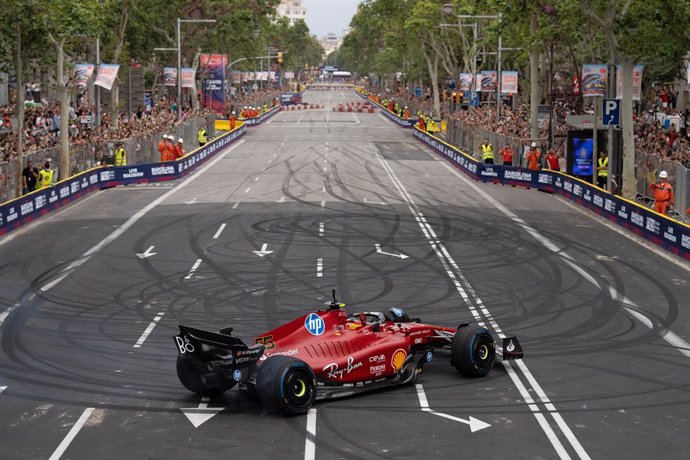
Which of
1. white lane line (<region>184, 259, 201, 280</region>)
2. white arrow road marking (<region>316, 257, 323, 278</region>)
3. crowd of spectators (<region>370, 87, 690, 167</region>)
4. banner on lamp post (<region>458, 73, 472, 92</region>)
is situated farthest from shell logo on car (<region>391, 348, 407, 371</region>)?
banner on lamp post (<region>458, 73, 472, 92</region>)

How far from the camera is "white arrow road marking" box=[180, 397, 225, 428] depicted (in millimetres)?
15094

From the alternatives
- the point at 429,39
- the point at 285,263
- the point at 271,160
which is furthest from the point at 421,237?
the point at 429,39

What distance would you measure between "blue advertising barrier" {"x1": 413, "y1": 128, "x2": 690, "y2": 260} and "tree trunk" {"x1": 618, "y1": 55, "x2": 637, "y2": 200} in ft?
5.33

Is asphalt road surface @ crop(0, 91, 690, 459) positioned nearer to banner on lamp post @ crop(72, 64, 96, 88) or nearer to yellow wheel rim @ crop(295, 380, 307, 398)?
yellow wheel rim @ crop(295, 380, 307, 398)

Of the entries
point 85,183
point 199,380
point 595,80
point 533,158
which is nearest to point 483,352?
point 199,380

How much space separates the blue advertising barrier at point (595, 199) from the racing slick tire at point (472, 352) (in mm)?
14304

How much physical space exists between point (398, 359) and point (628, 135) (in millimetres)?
27992

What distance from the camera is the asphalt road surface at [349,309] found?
47.6ft

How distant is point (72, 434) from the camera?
47.8 feet

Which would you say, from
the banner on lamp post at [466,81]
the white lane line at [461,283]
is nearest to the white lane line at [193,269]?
the white lane line at [461,283]

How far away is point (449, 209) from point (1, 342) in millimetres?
23053

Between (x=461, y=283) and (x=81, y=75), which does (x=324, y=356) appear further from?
(x=81, y=75)

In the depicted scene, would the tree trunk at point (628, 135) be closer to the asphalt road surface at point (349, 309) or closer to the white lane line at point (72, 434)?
the asphalt road surface at point (349, 309)

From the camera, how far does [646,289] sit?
2556 centimetres
